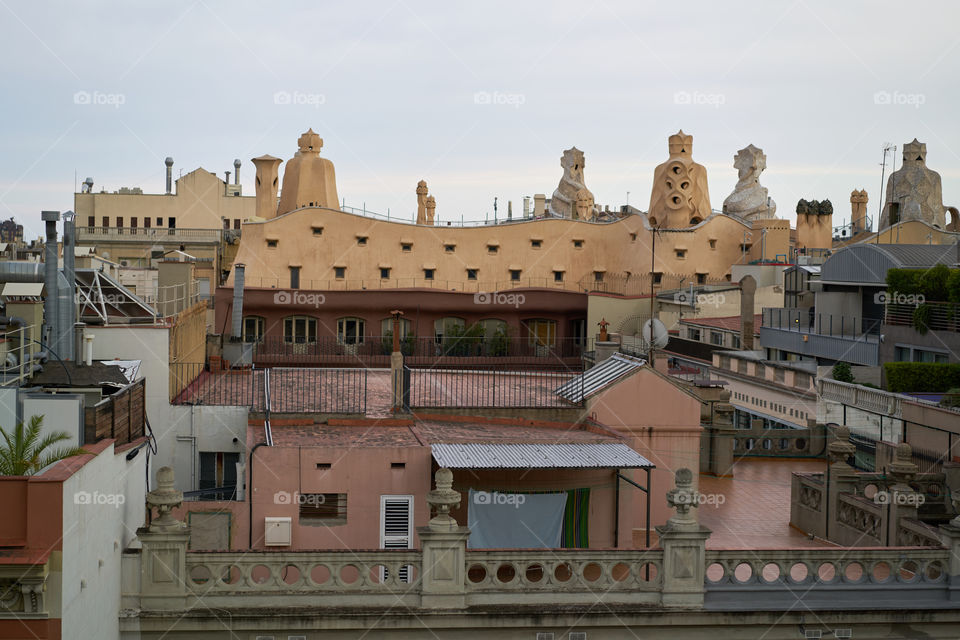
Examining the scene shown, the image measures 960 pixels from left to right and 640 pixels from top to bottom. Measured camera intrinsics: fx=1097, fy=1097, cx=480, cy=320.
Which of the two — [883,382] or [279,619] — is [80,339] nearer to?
[279,619]

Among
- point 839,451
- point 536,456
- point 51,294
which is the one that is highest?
point 51,294

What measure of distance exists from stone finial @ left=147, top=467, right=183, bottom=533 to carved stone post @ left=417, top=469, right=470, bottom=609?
297cm

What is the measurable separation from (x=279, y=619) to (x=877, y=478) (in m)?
10.7

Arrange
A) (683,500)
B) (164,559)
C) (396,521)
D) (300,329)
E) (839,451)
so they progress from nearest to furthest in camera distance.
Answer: (164,559)
(683,500)
(396,521)
(839,451)
(300,329)

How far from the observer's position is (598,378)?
20875 millimetres

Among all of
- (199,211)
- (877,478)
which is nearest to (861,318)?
(877,478)

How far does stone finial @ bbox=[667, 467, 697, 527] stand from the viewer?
45.1ft

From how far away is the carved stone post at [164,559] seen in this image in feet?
42.9

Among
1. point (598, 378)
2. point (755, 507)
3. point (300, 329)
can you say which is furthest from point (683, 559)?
point (300, 329)

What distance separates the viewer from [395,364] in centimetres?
1930

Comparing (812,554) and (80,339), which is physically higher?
(80,339)

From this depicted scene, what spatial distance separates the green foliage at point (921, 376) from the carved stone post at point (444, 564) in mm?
20582

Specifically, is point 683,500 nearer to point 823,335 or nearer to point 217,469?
point 217,469

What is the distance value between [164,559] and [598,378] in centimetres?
998
